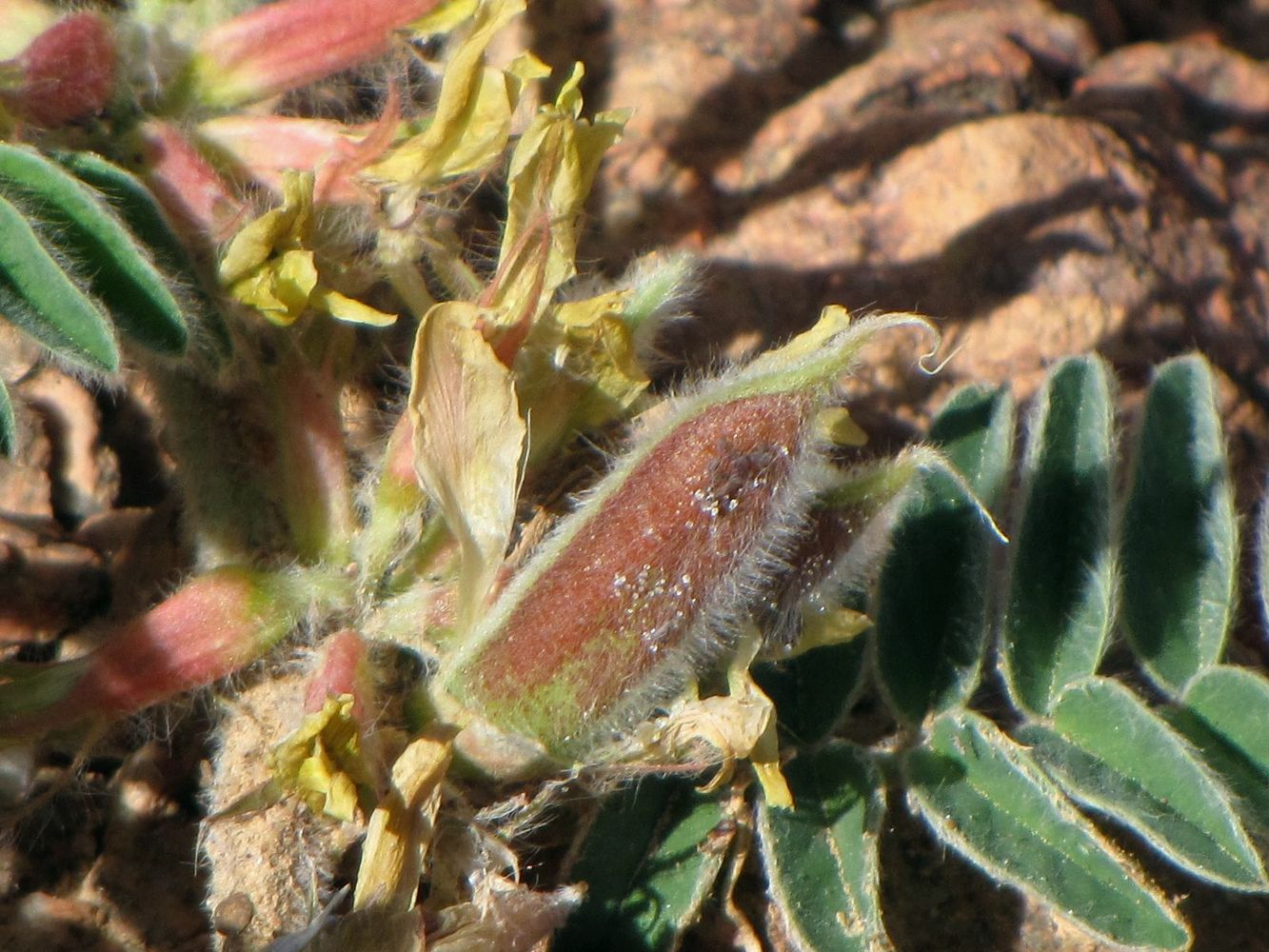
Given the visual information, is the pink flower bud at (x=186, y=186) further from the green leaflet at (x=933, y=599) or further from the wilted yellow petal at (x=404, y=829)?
the green leaflet at (x=933, y=599)

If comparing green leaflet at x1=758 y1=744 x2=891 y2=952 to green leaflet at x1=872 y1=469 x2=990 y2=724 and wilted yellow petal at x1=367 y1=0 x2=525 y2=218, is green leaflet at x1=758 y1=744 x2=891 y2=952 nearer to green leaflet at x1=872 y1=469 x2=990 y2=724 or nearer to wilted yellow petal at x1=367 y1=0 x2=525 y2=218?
green leaflet at x1=872 y1=469 x2=990 y2=724

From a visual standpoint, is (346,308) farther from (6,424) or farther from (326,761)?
(326,761)

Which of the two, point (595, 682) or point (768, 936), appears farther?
point (768, 936)

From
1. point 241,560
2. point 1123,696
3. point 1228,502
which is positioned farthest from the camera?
point 241,560

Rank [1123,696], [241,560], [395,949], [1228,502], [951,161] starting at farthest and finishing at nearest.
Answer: [951,161] < [241,560] < [1228,502] < [1123,696] < [395,949]

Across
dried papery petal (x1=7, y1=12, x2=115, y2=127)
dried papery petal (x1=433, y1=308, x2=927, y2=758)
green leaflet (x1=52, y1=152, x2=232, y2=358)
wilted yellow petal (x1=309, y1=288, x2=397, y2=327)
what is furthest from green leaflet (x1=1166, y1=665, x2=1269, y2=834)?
Answer: dried papery petal (x1=7, y1=12, x2=115, y2=127)

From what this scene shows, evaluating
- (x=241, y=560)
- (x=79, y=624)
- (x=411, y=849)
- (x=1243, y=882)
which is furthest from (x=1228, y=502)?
(x=79, y=624)

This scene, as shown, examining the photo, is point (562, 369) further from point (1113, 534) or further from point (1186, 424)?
point (1186, 424)
